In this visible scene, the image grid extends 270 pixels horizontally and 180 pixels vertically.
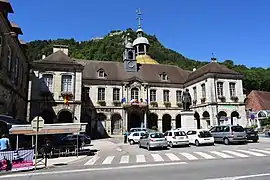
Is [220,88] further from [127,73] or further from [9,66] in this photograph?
[9,66]

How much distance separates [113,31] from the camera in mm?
112125

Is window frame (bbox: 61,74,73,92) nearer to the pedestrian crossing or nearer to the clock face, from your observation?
the clock face

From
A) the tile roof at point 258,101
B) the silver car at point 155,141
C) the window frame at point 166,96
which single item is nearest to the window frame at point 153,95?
the window frame at point 166,96

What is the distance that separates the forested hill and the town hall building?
2471 centimetres

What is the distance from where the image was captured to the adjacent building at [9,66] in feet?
59.7

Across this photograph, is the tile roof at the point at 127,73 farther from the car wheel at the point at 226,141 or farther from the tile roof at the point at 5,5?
the car wheel at the point at 226,141

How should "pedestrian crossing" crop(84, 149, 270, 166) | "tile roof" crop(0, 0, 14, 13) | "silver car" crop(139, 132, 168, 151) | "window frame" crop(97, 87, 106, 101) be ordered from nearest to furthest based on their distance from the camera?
"pedestrian crossing" crop(84, 149, 270, 166) → "silver car" crop(139, 132, 168, 151) → "tile roof" crop(0, 0, 14, 13) → "window frame" crop(97, 87, 106, 101)

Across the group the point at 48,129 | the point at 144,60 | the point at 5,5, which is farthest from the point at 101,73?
the point at 48,129

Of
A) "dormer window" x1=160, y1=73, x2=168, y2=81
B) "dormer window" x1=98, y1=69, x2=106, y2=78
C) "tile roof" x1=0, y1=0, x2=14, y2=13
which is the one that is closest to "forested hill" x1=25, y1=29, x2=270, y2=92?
"dormer window" x1=98, y1=69, x2=106, y2=78

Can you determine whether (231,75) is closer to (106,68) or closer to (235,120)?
(235,120)

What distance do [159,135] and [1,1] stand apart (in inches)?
613

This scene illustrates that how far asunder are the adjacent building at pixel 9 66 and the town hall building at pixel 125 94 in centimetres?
354

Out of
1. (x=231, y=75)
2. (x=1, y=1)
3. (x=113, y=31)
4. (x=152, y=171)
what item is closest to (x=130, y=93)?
(x=231, y=75)

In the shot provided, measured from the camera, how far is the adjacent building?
18.2m
